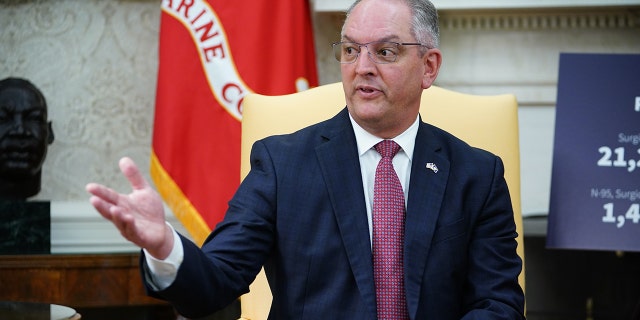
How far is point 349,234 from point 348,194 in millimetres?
103

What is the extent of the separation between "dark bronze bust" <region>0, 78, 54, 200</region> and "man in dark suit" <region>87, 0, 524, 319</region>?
171 cm

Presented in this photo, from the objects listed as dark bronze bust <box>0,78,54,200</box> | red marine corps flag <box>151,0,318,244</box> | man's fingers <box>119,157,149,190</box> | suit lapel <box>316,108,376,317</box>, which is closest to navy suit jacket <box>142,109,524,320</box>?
suit lapel <box>316,108,376,317</box>

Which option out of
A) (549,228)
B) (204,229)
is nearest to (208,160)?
(204,229)

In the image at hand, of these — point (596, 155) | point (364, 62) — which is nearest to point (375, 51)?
point (364, 62)

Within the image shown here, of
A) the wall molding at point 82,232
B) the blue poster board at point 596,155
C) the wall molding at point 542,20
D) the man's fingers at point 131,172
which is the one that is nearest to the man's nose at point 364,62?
the man's fingers at point 131,172

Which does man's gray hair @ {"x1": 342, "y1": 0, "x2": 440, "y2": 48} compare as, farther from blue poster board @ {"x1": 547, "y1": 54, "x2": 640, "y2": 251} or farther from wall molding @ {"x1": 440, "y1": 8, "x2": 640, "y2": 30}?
wall molding @ {"x1": 440, "y1": 8, "x2": 640, "y2": 30}

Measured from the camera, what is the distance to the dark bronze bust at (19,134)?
3619 millimetres

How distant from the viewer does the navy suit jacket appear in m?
2.07

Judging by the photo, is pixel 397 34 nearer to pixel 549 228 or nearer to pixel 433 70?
pixel 433 70

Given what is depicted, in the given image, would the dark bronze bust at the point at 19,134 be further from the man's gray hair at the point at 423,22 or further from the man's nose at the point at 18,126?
the man's gray hair at the point at 423,22

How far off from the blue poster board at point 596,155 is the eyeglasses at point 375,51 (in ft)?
3.46

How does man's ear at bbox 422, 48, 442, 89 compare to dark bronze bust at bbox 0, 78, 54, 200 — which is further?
dark bronze bust at bbox 0, 78, 54, 200

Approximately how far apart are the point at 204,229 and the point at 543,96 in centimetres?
155

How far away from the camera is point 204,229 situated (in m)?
3.67
